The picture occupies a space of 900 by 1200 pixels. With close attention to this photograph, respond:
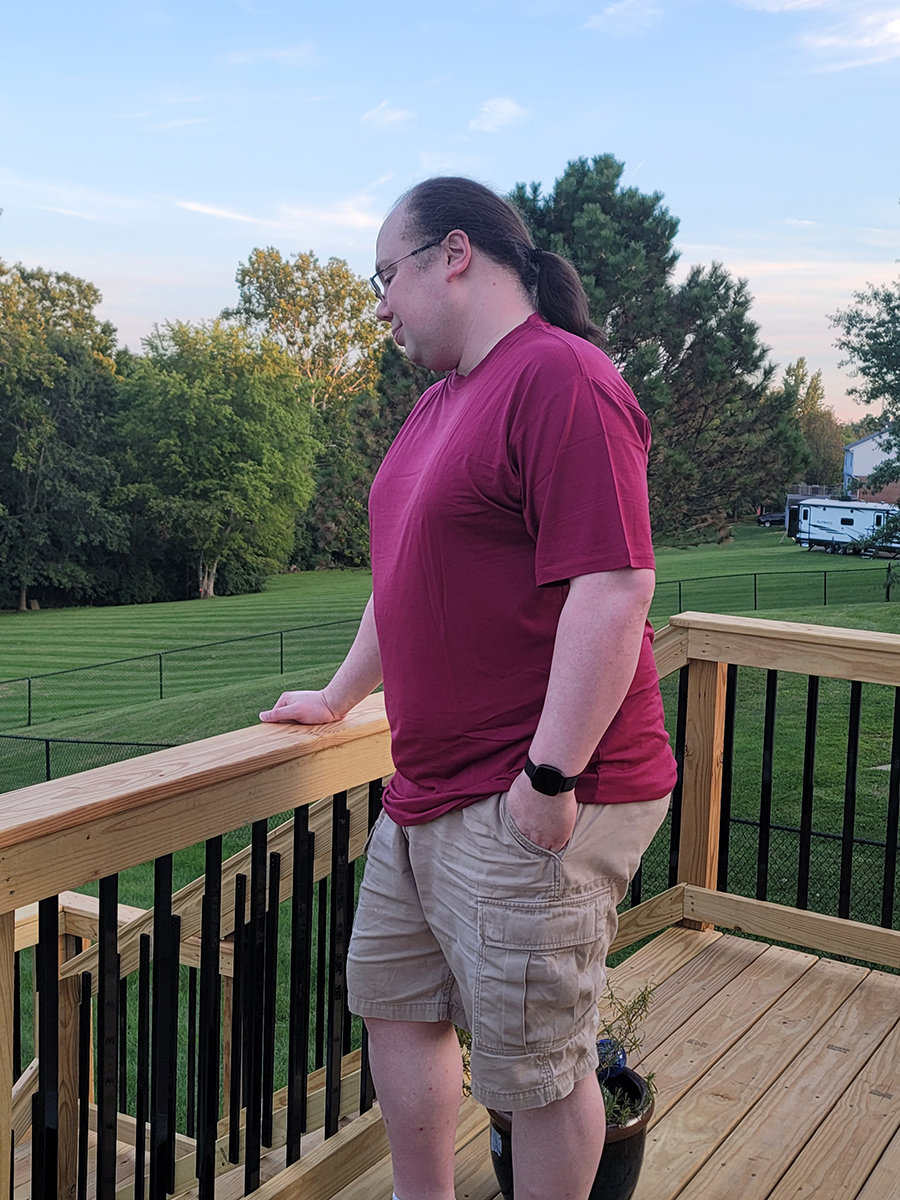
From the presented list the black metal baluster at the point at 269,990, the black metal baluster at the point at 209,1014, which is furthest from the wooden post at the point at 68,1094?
the black metal baluster at the point at 209,1014

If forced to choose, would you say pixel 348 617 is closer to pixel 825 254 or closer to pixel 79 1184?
pixel 825 254

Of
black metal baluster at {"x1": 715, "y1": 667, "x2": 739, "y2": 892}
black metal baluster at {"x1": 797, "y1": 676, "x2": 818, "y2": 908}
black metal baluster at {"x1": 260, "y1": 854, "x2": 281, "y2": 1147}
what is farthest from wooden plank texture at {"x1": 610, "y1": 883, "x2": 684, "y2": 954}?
black metal baluster at {"x1": 260, "y1": 854, "x2": 281, "y2": 1147}

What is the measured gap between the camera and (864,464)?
1444 cm

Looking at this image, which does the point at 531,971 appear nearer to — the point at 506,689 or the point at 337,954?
the point at 506,689

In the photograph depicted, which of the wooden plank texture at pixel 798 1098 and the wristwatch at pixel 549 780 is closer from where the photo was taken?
the wristwatch at pixel 549 780

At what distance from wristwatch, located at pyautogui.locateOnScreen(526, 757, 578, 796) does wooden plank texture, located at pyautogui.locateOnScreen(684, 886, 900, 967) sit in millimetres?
1334

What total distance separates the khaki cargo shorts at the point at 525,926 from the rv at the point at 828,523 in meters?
16.7

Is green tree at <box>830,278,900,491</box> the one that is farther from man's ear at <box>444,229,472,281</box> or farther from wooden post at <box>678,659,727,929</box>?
man's ear at <box>444,229,472,281</box>

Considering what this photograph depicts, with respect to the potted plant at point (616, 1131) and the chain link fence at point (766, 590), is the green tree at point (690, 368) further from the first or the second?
the potted plant at point (616, 1131)

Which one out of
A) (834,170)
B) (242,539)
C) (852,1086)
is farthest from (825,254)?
(852,1086)

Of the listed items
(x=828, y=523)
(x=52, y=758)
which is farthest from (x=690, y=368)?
(x=52, y=758)

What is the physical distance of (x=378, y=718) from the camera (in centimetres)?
138

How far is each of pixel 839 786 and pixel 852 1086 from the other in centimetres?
577

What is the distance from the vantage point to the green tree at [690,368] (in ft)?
48.4
